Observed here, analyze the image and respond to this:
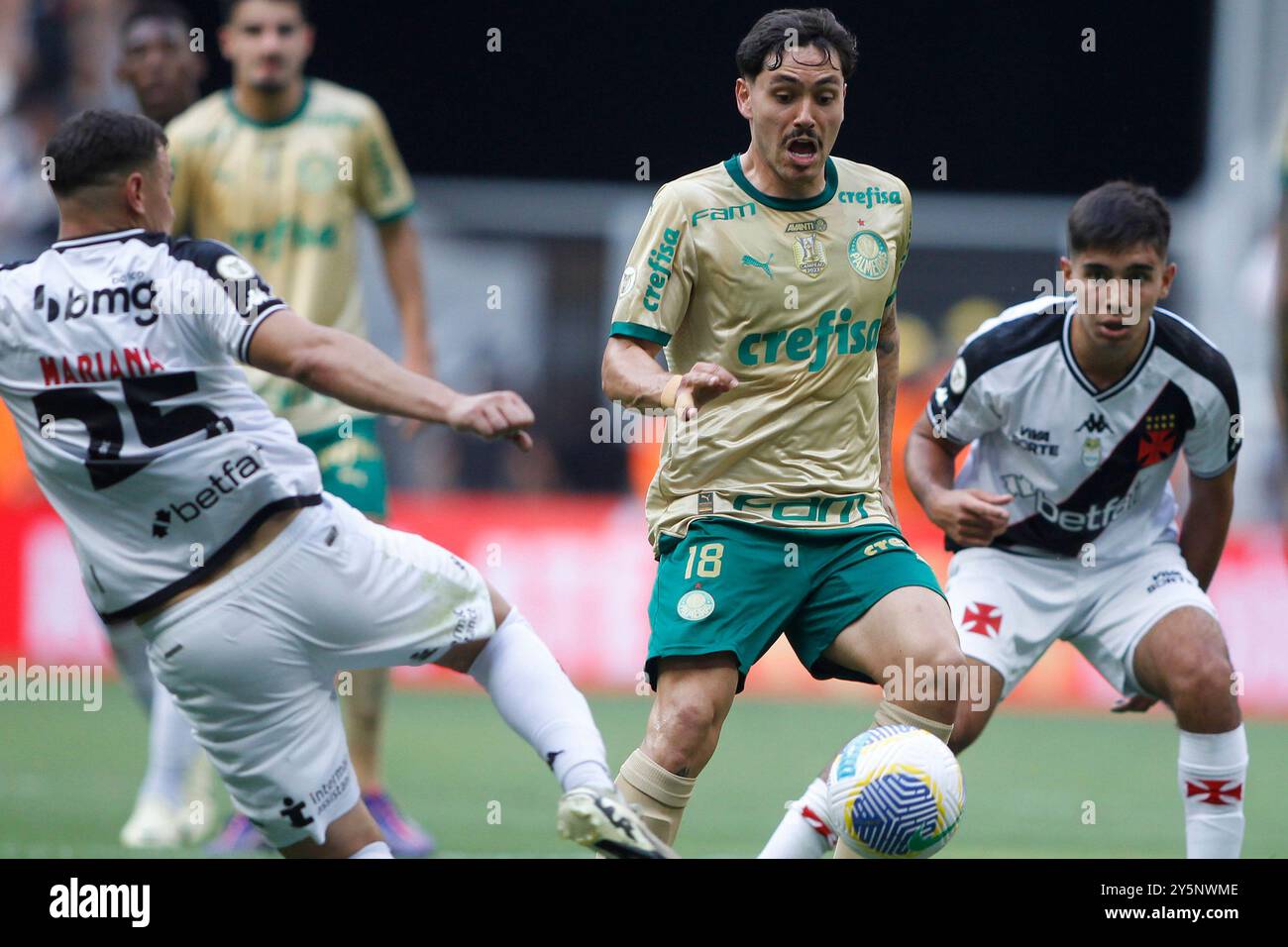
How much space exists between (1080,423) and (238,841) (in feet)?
11.0

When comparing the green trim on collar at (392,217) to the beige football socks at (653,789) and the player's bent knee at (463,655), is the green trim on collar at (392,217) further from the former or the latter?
the beige football socks at (653,789)

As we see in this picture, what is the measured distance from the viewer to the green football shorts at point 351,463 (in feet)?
22.2

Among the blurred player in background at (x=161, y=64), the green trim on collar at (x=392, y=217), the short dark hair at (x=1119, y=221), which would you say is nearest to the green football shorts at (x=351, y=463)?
the green trim on collar at (x=392, y=217)

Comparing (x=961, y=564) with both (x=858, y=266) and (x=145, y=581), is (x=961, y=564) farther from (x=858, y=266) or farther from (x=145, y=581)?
(x=145, y=581)

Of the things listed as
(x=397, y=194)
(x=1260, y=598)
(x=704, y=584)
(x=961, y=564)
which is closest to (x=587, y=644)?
(x=1260, y=598)

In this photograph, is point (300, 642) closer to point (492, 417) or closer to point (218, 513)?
point (218, 513)

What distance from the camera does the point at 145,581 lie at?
14.4 feet

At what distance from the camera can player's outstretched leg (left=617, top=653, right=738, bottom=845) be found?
4.87 m

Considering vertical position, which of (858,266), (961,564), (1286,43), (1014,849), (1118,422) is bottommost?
(1014,849)

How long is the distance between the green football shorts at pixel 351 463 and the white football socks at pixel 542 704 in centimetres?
214

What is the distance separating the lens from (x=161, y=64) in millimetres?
7383

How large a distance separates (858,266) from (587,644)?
8005mm

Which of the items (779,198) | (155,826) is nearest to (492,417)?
(779,198)

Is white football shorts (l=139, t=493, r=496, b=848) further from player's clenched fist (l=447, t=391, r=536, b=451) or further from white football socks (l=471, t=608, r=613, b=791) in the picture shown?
player's clenched fist (l=447, t=391, r=536, b=451)
